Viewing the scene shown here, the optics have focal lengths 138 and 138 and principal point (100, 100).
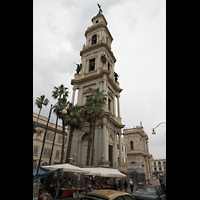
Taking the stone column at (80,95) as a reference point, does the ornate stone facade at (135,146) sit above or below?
below

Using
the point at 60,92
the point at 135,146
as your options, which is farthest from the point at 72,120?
the point at 135,146

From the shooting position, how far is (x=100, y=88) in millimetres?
27016

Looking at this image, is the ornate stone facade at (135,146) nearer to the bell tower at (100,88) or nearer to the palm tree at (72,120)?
the bell tower at (100,88)

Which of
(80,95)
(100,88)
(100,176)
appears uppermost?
(100,88)

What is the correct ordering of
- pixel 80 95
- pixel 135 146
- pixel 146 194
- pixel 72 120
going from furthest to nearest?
pixel 135 146, pixel 80 95, pixel 72 120, pixel 146 194

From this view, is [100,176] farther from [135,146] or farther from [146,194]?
[135,146]

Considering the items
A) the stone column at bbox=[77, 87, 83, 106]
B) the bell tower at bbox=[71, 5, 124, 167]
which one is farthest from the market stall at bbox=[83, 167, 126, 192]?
the stone column at bbox=[77, 87, 83, 106]

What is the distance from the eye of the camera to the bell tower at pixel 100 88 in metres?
22.6

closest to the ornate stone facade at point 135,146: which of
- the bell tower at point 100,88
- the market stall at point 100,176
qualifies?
Result: the bell tower at point 100,88

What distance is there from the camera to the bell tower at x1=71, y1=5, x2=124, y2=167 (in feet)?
74.3

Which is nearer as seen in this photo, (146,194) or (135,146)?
(146,194)

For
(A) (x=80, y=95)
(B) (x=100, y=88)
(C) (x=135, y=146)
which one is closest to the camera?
(B) (x=100, y=88)

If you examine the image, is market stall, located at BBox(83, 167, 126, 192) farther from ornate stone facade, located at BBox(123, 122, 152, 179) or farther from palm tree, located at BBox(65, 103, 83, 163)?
ornate stone facade, located at BBox(123, 122, 152, 179)
